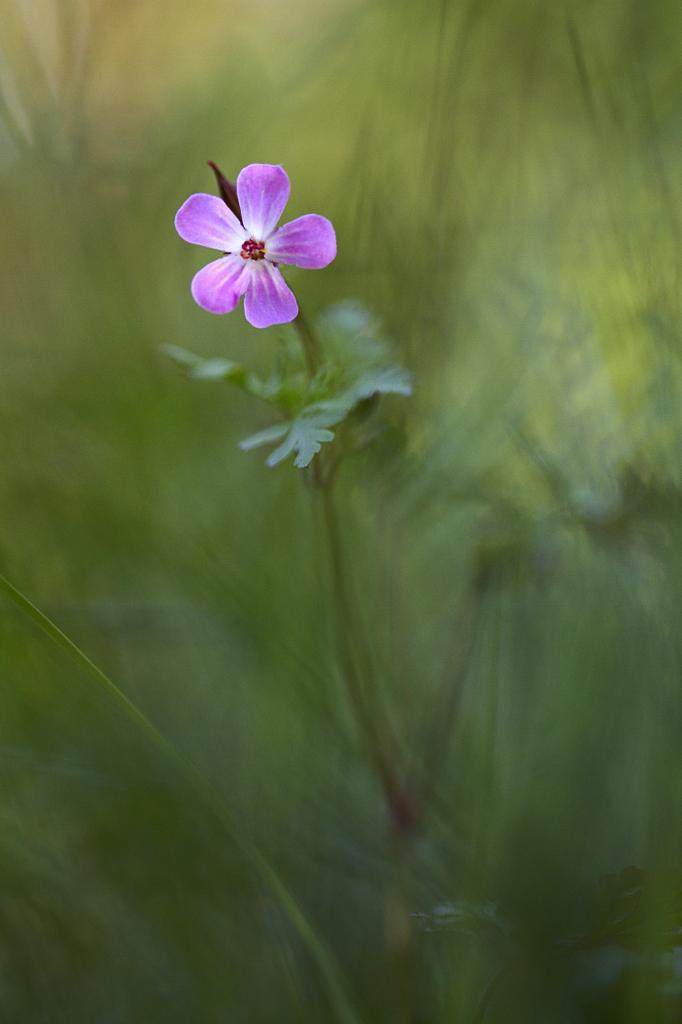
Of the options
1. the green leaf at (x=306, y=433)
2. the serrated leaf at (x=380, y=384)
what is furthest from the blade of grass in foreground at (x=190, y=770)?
the serrated leaf at (x=380, y=384)

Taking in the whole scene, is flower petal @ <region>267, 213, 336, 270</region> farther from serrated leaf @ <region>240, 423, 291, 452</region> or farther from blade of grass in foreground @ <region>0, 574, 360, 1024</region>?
blade of grass in foreground @ <region>0, 574, 360, 1024</region>

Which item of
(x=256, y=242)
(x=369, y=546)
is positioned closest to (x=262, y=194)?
(x=256, y=242)

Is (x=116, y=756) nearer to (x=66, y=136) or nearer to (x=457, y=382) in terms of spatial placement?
(x=457, y=382)

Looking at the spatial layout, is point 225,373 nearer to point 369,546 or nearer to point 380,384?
point 380,384

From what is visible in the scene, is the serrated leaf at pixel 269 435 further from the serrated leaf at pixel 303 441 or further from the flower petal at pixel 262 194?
the flower petal at pixel 262 194

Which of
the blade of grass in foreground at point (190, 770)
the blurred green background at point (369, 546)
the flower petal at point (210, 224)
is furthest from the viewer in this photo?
the blurred green background at point (369, 546)

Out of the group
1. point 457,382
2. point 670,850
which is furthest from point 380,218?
point 670,850
